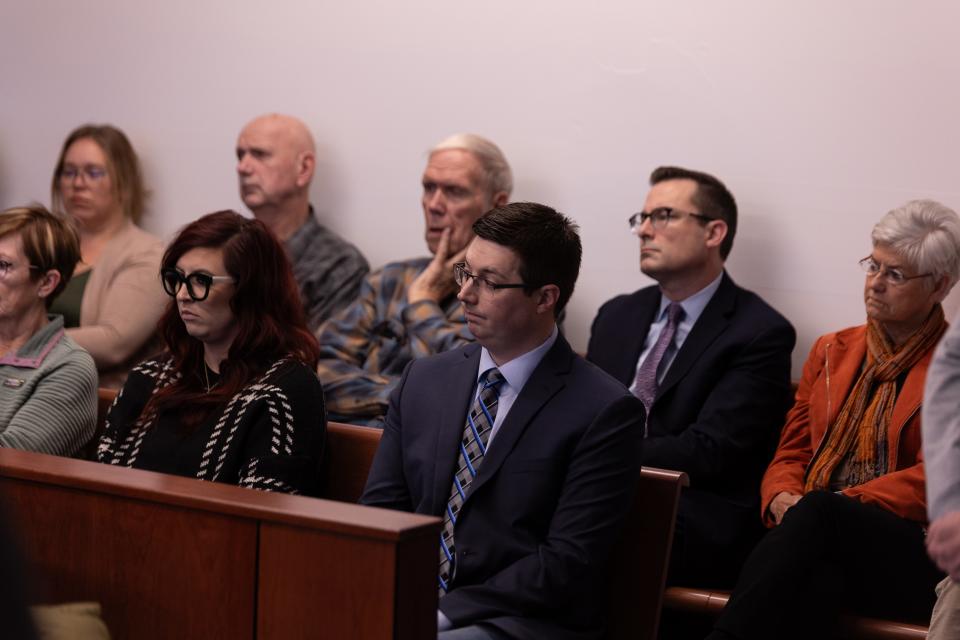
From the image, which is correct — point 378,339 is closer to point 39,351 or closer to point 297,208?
point 297,208

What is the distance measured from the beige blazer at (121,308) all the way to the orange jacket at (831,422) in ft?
7.47

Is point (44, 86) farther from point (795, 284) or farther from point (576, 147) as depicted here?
point (795, 284)

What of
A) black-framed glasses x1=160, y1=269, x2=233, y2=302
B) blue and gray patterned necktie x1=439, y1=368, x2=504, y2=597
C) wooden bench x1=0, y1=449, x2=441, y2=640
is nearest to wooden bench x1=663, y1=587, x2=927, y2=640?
blue and gray patterned necktie x1=439, y1=368, x2=504, y2=597

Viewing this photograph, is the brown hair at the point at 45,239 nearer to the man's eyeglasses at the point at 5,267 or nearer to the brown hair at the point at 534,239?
the man's eyeglasses at the point at 5,267

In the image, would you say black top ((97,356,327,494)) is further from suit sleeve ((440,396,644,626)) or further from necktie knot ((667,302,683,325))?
necktie knot ((667,302,683,325))

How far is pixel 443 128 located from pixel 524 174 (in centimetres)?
39

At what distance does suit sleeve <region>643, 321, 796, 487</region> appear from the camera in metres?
3.40

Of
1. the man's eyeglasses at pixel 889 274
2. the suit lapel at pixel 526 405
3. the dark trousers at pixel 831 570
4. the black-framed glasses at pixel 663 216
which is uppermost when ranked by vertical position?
the black-framed glasses at pixel 663 216

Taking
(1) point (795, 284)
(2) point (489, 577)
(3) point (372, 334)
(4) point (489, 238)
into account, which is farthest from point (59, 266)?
(1) point (795, 284)

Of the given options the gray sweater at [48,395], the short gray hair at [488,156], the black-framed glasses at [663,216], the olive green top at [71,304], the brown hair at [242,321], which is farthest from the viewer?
the olive green top at [71,304]

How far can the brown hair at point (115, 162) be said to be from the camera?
508 centimetres

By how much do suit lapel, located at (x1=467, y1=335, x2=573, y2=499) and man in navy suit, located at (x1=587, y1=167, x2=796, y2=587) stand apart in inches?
34.9

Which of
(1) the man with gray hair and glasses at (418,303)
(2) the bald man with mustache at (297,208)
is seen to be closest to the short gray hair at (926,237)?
(1) the man with gray hair and glasses at (418,303)

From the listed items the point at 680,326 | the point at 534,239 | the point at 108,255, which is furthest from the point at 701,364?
the point at 108,255
